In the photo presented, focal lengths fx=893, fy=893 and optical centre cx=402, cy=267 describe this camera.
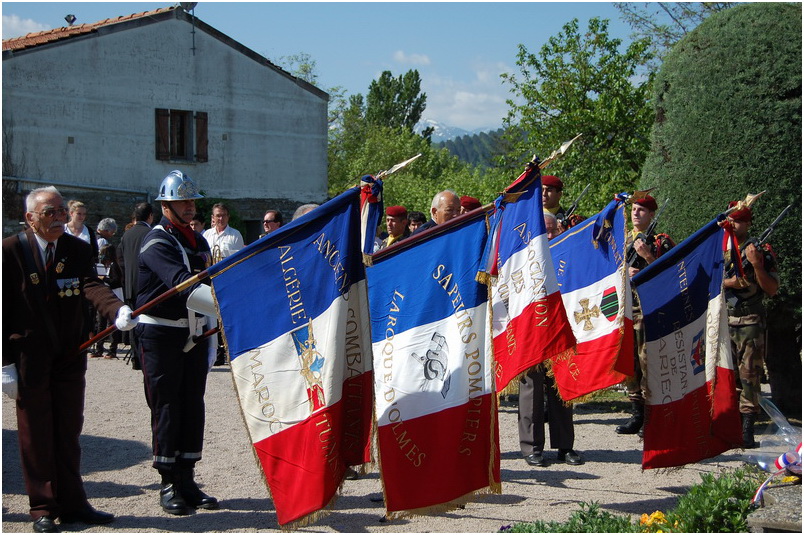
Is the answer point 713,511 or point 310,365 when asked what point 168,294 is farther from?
point 713,511

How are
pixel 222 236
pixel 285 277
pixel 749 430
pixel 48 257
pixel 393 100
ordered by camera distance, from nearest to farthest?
pixel 285 277
pixel 48 257
pixel 749 430
pixel 222 236
pixel 393 100

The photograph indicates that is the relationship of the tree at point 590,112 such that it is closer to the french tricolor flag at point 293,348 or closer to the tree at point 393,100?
the french tricolor flag at point 293,348

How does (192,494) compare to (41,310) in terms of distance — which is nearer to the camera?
(41,310)

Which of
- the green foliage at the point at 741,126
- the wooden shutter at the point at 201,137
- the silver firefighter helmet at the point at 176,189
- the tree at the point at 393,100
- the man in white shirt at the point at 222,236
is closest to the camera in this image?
the silver firefighter helmet at the point at 176,189

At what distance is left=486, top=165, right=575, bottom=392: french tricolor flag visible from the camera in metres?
6.57

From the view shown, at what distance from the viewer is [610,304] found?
297 inches

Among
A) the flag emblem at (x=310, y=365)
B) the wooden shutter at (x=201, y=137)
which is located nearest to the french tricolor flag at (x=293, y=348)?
the flag emblem at (x=310, y=365)

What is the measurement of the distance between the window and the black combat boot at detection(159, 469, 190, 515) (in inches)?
891

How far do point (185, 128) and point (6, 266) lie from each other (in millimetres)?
23369

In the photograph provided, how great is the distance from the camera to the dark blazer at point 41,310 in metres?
5.73

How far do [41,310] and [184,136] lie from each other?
23.5m

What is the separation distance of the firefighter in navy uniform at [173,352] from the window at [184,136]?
2226 cm

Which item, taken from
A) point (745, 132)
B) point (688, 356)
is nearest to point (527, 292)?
point (688, 356)

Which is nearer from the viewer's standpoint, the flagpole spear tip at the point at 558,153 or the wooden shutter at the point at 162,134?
the flagpole spear tip at the point at 558,153
